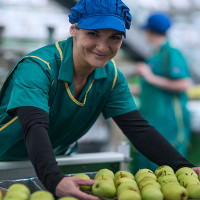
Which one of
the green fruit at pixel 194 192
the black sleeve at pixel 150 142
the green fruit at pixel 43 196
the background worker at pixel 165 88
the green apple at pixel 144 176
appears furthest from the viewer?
the background worker at pixel 165 88

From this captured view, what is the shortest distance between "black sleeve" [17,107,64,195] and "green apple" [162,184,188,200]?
36 cm

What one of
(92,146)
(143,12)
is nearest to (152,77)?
→ (92,146)

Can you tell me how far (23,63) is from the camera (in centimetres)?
147

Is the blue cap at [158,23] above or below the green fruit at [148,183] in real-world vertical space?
above

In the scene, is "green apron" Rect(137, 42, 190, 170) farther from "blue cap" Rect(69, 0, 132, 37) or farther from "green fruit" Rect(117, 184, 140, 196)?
"green fruit" Rect(117, 184, 140, 196)

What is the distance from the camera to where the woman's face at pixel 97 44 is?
4.71 feet

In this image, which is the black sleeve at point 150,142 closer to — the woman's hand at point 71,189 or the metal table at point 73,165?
the metal table at point 73,165

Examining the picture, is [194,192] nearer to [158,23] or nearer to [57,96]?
[57,96]

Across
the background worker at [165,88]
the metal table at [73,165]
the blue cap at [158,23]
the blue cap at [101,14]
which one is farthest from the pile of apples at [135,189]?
the blue cap at [158,23]

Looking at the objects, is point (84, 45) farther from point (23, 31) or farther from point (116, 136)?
point (23, 31)

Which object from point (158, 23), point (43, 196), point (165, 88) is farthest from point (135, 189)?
point (158, 23)

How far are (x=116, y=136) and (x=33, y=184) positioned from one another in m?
2.93

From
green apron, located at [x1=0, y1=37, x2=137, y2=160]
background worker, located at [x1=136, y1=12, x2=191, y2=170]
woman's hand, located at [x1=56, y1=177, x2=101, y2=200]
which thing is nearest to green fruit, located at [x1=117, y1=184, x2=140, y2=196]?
woman's hand, located at [x1=56, y1=177, x2=101, y2=200]

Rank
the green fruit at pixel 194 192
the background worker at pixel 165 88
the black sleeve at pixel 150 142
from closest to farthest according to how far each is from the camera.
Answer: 1. the green fruit at pixel 194 192
2. the black sleeve at pixel 150 142
3. the background worker at pixel 165 88
